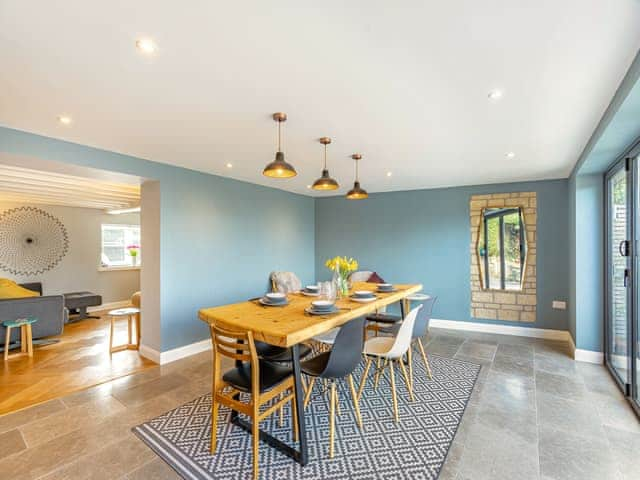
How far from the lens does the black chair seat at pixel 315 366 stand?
85.9 inches

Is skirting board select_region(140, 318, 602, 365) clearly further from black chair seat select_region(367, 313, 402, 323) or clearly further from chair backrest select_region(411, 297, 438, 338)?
chair backrest select_region(411, 297, 438, 338)

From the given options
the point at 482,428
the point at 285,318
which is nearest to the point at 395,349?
the point at 482,428

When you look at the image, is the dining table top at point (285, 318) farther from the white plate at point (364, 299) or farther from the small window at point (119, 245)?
the small window at point (119, 245)

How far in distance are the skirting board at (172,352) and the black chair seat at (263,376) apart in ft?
6.64

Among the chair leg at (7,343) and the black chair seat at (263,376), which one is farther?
the chair leg at (7,343)

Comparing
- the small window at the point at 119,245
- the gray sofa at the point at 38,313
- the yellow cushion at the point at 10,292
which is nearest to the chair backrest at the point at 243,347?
the gray sofa at the point at 38,313

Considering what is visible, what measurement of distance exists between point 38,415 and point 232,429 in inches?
64.7

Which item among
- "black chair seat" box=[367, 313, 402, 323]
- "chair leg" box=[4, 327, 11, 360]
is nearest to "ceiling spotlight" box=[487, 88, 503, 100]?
"black chair seat" box=[367, 313, 402, 323]

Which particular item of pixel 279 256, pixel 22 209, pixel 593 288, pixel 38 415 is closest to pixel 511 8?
pixel 593 288

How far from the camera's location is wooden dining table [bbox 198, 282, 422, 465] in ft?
6.22

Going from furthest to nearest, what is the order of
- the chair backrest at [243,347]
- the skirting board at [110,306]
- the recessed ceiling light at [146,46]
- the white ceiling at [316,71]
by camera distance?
the skirting board at [110,306]
the chair backrest at [243,347]
the recessed ceiling light at [146,46]
the white ceiling at [316,71]

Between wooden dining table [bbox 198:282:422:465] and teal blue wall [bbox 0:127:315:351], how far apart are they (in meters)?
1.67

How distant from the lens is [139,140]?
296 cm

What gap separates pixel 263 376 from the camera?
2.12 m
